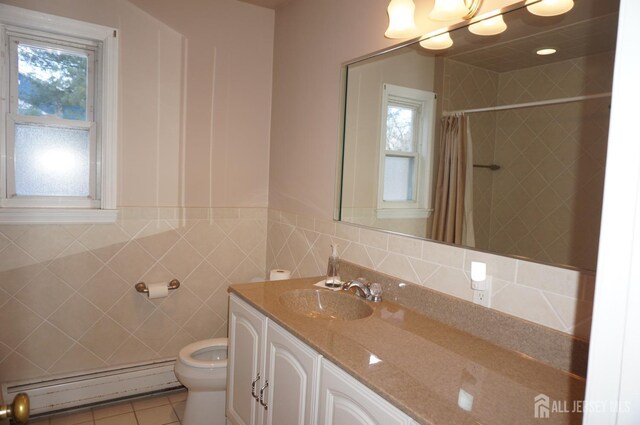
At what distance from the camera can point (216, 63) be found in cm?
274

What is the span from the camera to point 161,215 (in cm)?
264

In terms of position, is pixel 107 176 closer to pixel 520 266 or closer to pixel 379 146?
pixel 379 146

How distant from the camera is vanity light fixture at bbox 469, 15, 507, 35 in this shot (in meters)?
1.45

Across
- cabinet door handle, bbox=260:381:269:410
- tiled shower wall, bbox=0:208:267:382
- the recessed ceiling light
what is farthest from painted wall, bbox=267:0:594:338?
cabinet door handle, bbox=260:381:269:410

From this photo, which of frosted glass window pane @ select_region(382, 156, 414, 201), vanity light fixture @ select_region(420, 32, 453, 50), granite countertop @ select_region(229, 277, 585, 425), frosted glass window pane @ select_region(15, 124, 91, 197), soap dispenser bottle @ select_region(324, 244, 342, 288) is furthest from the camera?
frosted glass window pane @ select_region(15, 124, 91, 197)

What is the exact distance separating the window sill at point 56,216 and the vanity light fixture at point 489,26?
2.15 metres

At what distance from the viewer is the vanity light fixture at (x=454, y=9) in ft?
4.89

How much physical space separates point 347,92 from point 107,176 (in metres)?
1.49

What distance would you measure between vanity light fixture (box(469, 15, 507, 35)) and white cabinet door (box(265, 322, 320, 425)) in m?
1.28

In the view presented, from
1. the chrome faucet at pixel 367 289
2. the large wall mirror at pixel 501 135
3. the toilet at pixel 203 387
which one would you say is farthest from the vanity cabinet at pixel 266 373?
the large wall mirror at pixel 501 135

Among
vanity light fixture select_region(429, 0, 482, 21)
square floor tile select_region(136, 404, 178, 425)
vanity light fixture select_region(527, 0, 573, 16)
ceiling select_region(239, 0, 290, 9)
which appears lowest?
square floor tile select_region(136, 404, 178, 425)

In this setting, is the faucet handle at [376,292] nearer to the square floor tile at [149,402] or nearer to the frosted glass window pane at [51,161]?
the square floor tile at [149,402]

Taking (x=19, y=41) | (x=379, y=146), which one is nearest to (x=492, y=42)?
(x=379, y=146)

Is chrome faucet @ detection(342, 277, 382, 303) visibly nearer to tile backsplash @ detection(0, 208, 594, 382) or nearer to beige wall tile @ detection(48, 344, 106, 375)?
tile backsplash @ detection(0, 208, 594, 382)
